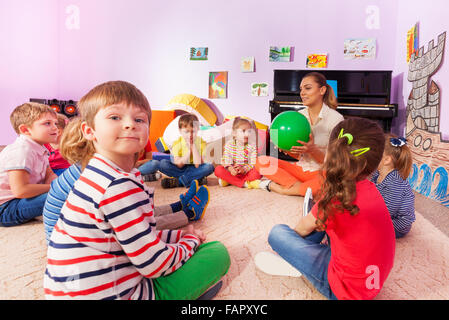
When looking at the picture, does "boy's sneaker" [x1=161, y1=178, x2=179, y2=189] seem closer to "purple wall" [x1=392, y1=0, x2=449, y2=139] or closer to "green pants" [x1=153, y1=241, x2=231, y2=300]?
"green pants" [x1=153, y1=241, x2=231, y2=300]

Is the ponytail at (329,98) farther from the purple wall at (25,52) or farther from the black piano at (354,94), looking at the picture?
the purple wall at (25,52)

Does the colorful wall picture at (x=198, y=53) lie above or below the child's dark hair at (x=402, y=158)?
above

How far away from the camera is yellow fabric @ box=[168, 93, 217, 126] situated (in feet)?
12.7

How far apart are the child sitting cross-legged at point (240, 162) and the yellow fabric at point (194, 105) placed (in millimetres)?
1183

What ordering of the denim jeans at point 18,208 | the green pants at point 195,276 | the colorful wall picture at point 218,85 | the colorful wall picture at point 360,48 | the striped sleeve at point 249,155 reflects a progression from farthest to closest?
the colorful wall picture at point 218,85, the colorful wall picture at point 360,48, the striped sleeve at point 249,155, the denim jeans at point 18,208, the green pants at point 195,276

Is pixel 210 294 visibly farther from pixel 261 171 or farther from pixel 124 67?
pixel 124 67

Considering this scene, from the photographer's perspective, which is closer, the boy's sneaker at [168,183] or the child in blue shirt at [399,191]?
the child in blue shirt at [399,191]

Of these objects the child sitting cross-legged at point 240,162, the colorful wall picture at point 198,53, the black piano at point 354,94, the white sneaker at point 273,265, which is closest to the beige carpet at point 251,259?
the white sneaker at point 273,265

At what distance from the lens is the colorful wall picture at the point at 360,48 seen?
3.52 meters

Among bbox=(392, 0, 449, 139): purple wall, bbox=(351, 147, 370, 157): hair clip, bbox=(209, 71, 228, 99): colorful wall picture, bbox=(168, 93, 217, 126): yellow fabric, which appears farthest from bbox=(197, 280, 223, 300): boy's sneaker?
bbox=(209, 71, 228, 99): colorful wall picture
